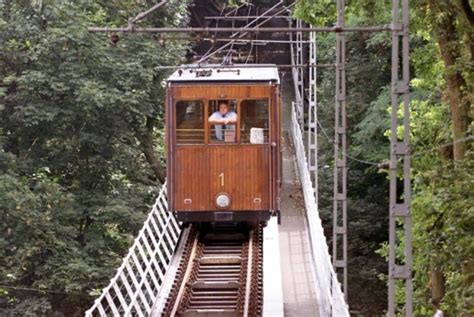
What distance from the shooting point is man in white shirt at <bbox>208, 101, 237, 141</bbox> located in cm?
1747

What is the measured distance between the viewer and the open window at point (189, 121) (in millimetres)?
17484

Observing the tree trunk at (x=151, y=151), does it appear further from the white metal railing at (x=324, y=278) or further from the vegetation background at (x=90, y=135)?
the white metal railing at (x=324, y=278)

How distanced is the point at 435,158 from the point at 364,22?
7.92m

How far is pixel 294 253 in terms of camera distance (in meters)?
20.9

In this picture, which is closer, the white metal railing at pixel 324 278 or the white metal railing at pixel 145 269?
the white metal railing at pixel 324 278

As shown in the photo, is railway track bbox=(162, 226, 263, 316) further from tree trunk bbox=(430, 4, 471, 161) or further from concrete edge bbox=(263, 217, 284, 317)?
tree trunk bbox=(430, 4, 471, 161)

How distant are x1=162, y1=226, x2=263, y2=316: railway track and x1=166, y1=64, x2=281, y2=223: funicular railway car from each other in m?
0.84

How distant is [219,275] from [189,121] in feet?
8.47

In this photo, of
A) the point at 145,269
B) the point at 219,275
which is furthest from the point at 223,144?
the point at 145,269

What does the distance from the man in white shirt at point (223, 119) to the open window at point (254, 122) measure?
165 millimetres

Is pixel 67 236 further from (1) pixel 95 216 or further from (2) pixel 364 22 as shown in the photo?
(2) pixel 364 22

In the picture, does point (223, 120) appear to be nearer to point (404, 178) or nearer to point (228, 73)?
point (228, 73)

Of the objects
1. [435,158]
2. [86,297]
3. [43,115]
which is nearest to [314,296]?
[435,158]

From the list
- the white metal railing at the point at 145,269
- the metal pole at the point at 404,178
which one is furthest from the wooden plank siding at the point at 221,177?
the metal pole at the point at 404,178
